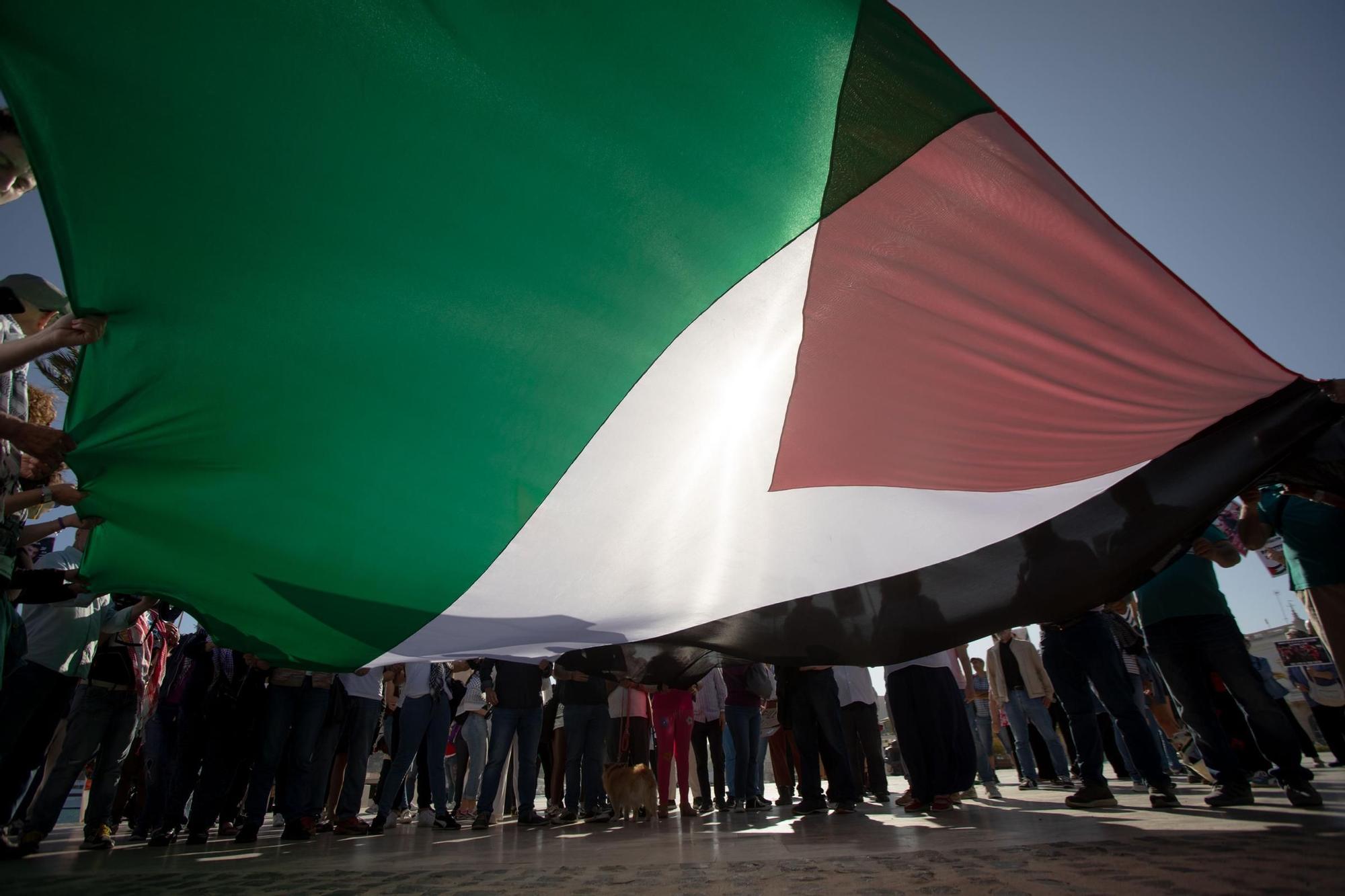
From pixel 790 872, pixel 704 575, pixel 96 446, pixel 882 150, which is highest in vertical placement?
pixel 882 150

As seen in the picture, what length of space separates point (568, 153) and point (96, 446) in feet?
6.44

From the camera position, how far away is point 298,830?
13.7ft

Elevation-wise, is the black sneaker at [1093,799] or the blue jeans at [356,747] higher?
the blue jeans at [356,747]

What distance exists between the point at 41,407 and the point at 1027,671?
6835mm

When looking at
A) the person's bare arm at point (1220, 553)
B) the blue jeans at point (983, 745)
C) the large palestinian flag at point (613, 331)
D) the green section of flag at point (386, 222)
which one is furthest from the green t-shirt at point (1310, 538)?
the blue jeans at point (983, 745)

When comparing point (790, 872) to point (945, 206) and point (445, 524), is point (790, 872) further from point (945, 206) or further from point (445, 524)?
point (945, 206)

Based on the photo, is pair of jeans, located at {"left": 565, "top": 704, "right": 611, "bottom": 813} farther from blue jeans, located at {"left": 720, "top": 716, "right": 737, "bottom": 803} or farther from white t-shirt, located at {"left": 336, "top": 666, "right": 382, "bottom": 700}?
white t-shirt, located at {"left": 336, "top": 666, "right": 382, "bottom": 700}

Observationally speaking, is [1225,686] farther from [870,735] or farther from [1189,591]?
[870,735]

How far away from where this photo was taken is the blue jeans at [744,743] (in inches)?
220

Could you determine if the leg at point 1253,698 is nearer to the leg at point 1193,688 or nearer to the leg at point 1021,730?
the leg at point 1193,688

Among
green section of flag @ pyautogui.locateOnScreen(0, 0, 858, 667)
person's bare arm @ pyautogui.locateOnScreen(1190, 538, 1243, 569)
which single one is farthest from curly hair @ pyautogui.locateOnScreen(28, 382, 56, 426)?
person's bare arm @ pyautogui.locateOnScreen(1190, 538, 1243, 569)

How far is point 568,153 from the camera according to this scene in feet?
6.50

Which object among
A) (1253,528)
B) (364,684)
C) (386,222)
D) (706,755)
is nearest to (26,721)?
(364,684)

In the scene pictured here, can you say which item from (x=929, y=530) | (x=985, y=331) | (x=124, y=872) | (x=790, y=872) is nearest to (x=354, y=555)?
(x=124, y=872)
